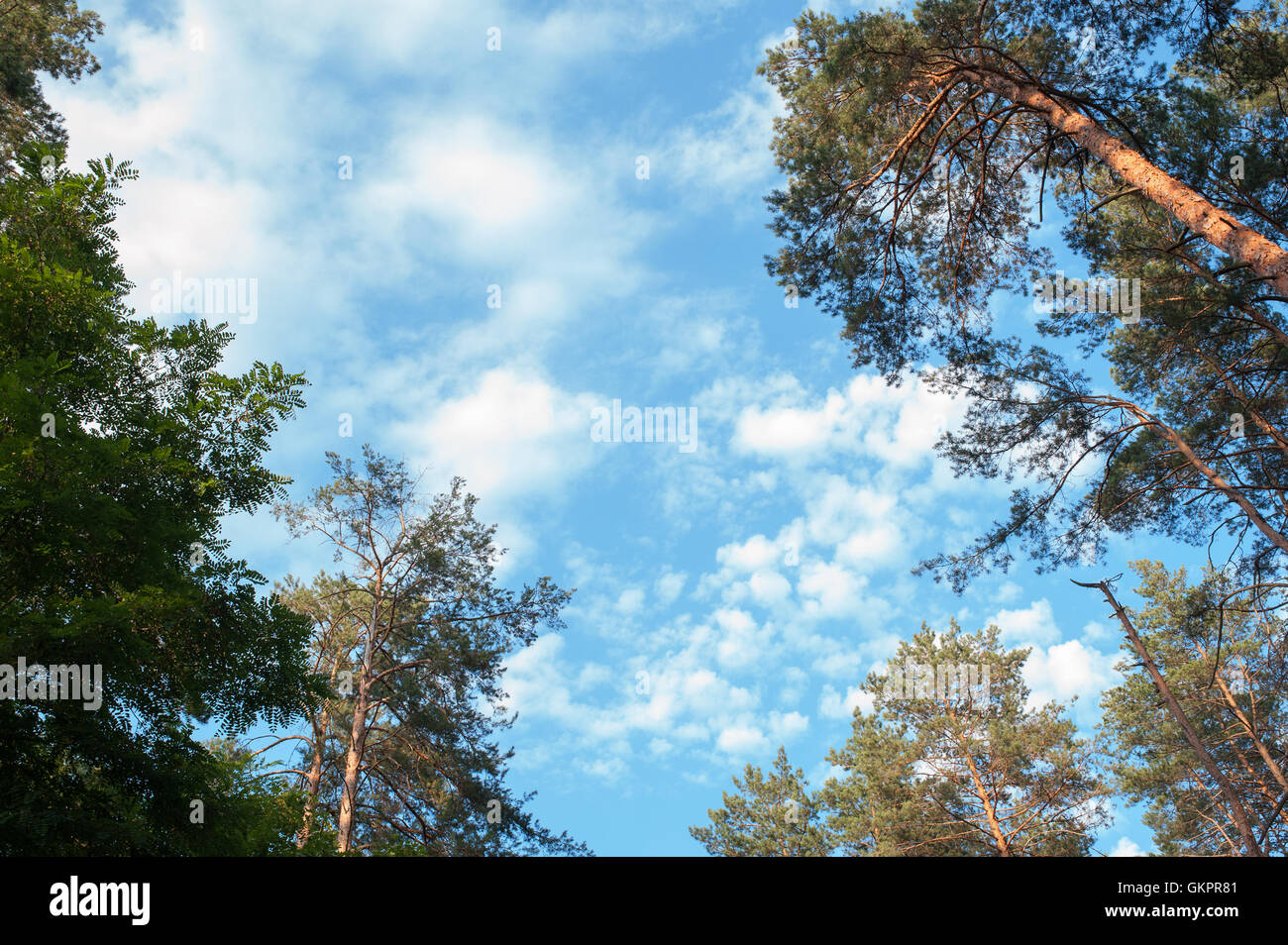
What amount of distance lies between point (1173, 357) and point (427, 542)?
14758mm

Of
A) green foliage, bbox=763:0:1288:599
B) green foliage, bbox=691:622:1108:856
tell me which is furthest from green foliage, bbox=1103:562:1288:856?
green foliage, bbox=763:0:1288:599

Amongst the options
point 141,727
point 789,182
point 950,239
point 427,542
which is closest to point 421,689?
point 427,542

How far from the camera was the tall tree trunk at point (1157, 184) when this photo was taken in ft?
25.0

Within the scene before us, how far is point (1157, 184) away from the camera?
8711 millimetres

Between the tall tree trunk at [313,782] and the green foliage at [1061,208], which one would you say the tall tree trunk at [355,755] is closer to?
the tall tree trunk at [313,782]

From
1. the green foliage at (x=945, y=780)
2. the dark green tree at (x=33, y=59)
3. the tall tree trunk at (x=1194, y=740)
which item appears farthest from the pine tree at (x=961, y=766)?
the dark green tree at (x=33, y=59)

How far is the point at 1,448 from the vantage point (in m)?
5.91

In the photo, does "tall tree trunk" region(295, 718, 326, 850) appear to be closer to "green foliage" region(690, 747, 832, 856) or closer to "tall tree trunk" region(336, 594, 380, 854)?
"tall tree trunk" region(336, 594, 380, 854)

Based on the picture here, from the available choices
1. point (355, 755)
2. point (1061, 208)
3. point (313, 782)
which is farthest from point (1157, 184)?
point (313, 782)

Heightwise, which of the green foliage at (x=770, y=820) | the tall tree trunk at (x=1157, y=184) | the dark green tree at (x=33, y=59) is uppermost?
the dark green tree at (x=33, y=59)

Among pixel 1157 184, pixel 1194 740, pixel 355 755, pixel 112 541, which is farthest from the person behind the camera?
pixel 355 755

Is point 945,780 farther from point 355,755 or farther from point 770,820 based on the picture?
point 355,755

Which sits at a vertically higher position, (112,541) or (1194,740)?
(112,541)
